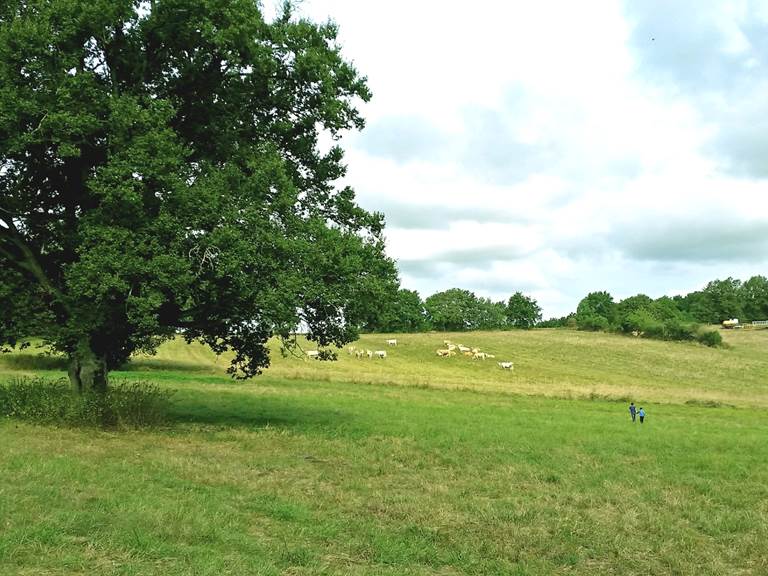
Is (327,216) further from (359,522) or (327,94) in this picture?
(359,522)

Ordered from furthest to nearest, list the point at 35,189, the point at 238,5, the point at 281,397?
the point at 281,397 < the point at 35,189 < the point at 238,5

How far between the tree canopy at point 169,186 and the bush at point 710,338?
95647 mm

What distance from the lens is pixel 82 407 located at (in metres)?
20.0

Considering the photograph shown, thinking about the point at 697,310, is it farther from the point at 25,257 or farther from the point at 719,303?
the point at 25,257

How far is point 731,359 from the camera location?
85.6 m

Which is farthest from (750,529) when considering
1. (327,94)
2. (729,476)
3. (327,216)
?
(327,94)

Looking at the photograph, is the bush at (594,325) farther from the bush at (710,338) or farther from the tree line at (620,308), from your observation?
the bush at (710,338)

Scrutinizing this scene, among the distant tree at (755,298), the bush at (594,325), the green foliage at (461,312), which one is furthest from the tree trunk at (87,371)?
the distant tree at (755,298)

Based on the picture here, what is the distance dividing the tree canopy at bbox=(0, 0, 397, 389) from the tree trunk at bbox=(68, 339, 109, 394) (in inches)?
2.5

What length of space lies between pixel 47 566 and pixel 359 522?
477 cm

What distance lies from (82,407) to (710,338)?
340ft

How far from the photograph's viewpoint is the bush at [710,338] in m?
102

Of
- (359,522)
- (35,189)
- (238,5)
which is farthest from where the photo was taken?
(35,189)

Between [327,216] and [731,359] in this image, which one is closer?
[327,216]
